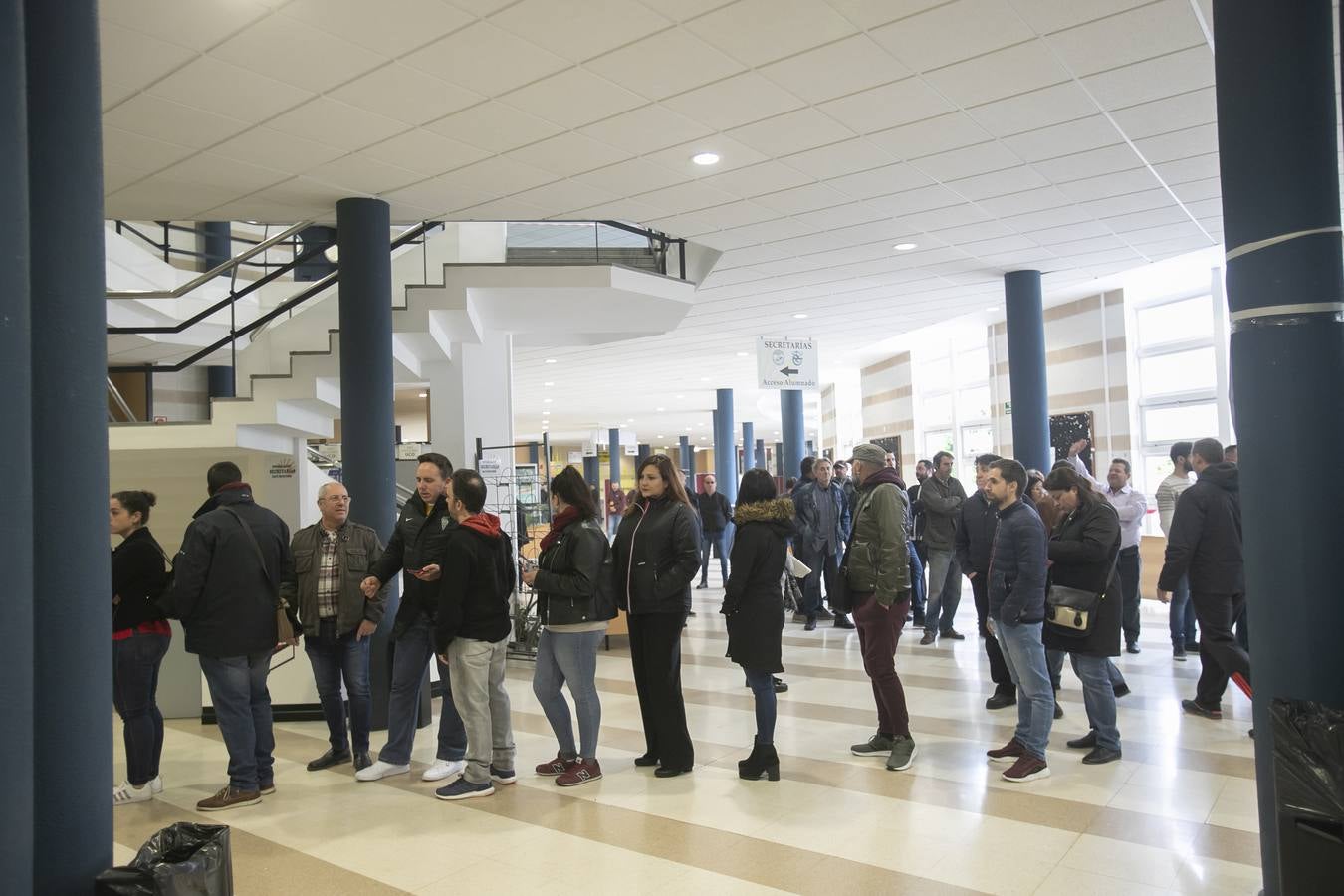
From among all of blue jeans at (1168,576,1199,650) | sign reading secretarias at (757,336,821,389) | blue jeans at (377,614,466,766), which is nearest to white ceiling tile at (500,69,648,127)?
blue jeans at (377,614,466,766)

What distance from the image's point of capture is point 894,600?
4812mm

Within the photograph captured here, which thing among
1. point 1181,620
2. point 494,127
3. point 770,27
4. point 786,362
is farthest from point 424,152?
point 786,362

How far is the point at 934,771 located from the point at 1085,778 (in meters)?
0.69

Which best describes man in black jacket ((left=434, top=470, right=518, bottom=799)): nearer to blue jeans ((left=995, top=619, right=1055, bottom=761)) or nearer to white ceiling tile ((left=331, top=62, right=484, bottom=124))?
white ceiling tile ((left=331, top=62, right=484, bottom=124))

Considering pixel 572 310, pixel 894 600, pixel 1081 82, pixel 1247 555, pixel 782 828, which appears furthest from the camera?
pixel 572 310

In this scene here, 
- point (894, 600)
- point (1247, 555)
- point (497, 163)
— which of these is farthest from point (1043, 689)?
point (497, 163)

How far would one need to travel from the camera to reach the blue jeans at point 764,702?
4793mm

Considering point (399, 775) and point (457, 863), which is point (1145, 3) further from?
point (399, 775)

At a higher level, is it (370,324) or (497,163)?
(497,163)

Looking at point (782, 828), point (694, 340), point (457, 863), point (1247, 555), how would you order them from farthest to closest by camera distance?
1. point (694, 340)
2. point (782, 828)
3. point (457, 863)
4. point (1247, 555)

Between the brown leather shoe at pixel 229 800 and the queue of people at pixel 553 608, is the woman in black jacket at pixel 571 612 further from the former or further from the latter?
the brown leather shoe at pixel 229 800

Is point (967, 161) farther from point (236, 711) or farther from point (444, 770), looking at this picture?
point (236, 711)

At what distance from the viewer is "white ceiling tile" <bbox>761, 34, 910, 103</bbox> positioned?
4797 mm

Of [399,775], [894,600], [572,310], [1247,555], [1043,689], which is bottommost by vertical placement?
[399,775]
